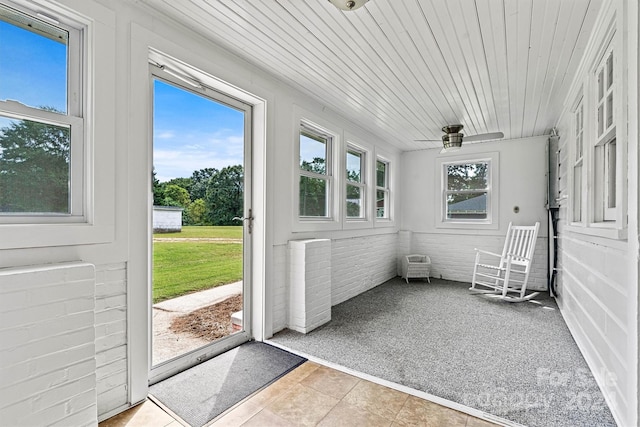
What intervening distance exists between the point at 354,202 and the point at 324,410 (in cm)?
315

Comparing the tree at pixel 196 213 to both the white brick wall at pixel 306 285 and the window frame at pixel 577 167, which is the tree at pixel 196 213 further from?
the window frame at pixel 577 167

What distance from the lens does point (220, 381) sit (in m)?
2.15

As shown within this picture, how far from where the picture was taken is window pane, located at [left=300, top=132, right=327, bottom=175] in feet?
11.7

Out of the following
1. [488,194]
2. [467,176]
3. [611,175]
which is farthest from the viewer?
[467,176]

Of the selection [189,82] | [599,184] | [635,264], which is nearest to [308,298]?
[189,82]

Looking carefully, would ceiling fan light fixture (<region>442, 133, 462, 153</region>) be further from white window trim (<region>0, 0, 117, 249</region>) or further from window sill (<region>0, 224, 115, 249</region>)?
window sill (<region>0, 224, 115, 249</region>)

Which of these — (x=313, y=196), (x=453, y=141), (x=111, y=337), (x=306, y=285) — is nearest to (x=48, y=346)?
(x=111, y=337)

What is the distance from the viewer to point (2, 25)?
1491mm

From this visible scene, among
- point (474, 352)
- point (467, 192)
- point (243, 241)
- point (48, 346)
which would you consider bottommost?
point (474, 352)

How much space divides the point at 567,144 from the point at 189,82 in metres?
3.87

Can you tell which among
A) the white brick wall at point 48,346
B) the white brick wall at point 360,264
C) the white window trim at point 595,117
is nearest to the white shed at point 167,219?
the white brick wall at point 48,346

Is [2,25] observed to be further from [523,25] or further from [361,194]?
[361,194]

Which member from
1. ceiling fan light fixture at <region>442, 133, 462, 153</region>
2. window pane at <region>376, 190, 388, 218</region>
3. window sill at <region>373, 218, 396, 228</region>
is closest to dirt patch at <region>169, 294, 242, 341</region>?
window sill at <region>373, 218, 396, 228</region>

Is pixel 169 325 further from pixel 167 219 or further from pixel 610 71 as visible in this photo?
pixel 610 71
